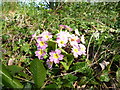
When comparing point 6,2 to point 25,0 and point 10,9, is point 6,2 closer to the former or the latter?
point 10,9

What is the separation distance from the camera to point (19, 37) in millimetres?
1699

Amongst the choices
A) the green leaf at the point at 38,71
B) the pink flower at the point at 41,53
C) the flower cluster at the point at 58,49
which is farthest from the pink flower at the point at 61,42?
the green leaf at the point at 38,71

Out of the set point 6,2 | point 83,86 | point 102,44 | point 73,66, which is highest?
point 6,2

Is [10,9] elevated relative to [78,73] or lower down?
elevated

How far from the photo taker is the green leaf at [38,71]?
89cm

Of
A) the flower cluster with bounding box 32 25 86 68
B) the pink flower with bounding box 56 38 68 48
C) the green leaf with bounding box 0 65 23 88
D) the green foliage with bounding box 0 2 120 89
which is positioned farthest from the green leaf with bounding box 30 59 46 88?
the pink flower with bounding box 56 38 68 48

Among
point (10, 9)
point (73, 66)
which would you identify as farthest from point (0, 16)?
point (73, 66)

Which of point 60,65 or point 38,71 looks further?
point 60,65

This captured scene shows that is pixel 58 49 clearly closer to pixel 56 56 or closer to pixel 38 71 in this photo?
pixel 56 56

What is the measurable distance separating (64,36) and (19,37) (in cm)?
61

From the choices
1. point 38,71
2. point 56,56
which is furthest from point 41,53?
point 38,71

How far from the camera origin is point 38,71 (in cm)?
90

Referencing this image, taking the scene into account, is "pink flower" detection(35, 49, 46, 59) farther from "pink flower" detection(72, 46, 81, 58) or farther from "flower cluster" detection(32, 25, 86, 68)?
"pink flower" detection(72, 46, 81, 58)

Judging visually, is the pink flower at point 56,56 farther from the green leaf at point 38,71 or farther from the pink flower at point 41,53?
the green leaf at point 38,71
